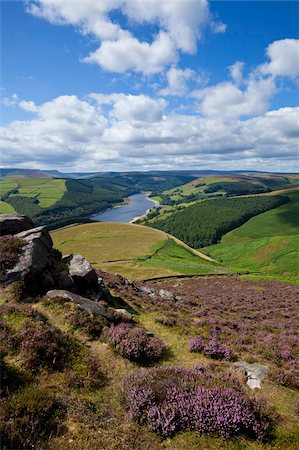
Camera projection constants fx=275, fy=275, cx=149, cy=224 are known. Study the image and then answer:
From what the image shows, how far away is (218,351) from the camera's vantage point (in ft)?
48.3

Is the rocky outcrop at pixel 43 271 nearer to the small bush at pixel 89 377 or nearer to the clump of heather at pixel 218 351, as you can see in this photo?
the small bush at pixel 89 377

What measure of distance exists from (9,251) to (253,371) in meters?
16.4

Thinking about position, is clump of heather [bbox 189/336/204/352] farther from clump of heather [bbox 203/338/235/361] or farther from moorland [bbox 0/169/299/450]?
clump of heather [bbox 203/338/235/361]

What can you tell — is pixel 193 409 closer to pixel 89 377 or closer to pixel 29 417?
pixel 89 377

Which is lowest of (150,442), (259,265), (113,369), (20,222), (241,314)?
(259,265)

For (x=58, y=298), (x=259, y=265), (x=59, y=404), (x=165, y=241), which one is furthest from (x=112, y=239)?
(x=59, y=404)

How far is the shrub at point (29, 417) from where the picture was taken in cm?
703

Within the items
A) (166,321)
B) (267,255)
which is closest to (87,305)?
(166,321)

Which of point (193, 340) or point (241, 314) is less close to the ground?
point (193, 340)

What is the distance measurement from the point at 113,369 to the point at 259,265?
12028 cm

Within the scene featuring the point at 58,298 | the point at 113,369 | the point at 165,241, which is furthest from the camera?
the point at 165,241

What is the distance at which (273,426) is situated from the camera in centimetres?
908

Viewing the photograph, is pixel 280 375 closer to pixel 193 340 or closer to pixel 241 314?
pixel 193 340

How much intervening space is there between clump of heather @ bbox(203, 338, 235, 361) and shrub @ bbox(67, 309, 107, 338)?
5.73 metres
